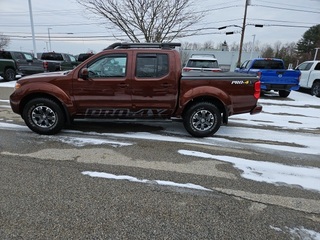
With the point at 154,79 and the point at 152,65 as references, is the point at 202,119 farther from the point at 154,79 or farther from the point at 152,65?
the point at 152,65

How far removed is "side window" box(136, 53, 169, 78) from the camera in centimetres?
519

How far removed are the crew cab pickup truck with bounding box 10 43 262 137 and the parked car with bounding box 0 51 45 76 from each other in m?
11.4

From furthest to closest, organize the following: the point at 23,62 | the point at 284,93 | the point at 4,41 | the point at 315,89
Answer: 1. the point at 4,41
2. the point at 23,62
3. the point at 315,89
4. the point at 284,93

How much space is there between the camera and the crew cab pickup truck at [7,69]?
14.6m

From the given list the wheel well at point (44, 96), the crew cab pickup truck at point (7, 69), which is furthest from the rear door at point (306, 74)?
the crew cab pickup truck at point (7, 69)

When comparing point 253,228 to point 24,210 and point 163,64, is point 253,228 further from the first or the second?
point 163,64

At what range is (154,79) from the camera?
5.19 meters

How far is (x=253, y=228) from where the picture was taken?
2648mm

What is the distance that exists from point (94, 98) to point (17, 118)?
289 cm

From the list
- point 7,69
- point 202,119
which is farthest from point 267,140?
point 7,69

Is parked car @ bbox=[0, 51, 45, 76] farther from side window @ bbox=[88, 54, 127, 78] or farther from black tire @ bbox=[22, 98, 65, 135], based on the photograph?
side window @ bbox=[88, 54, 127, 78]

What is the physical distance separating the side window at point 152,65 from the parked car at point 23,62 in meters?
12.8

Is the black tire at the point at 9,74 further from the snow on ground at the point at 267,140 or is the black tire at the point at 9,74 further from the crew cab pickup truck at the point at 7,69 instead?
the snow on ground at the point at 267,140

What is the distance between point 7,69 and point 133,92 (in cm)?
1293
